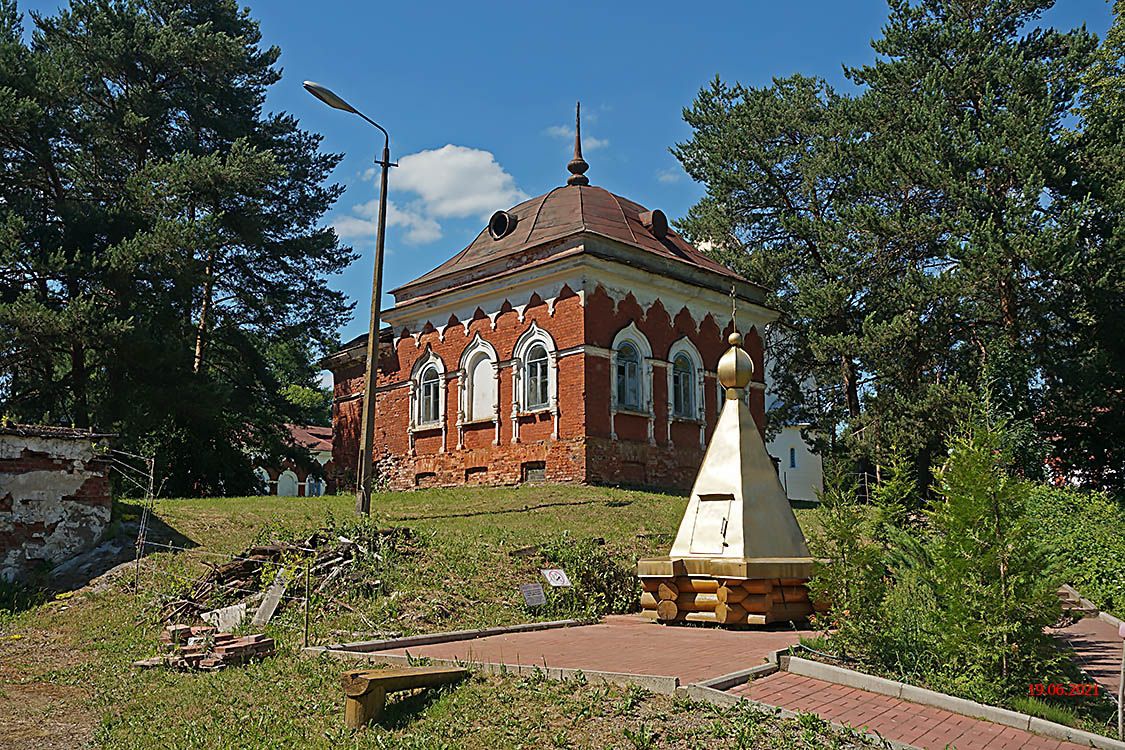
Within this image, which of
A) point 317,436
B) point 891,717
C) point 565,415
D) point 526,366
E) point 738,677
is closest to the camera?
point 891,717

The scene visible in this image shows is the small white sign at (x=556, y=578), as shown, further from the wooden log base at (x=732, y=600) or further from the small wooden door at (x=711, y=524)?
the small wooden door at (x=711, y=524)

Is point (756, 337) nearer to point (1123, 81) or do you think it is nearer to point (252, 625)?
point (1123, 81)

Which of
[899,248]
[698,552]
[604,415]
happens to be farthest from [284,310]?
[698,552]

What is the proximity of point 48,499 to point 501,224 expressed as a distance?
1645 centimetres

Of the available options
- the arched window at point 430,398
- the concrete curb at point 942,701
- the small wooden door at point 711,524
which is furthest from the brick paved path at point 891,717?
the arched window at point 430,398

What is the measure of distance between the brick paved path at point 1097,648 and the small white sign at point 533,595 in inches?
232

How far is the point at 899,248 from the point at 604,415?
34.2 feet

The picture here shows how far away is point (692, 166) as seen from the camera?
3588 centimetres

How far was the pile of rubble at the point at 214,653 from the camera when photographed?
9422 millimetres

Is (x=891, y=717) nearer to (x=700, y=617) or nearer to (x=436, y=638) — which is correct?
(x=700, y=617)

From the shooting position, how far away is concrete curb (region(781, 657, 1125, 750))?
6434mm

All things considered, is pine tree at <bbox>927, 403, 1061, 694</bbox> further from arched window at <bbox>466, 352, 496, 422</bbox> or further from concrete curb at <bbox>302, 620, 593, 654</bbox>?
arched window at <bbox>466, 352, 496, 422</bbox>

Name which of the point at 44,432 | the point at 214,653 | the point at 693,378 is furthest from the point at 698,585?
the point at 693,378

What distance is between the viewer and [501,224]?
2789cm
